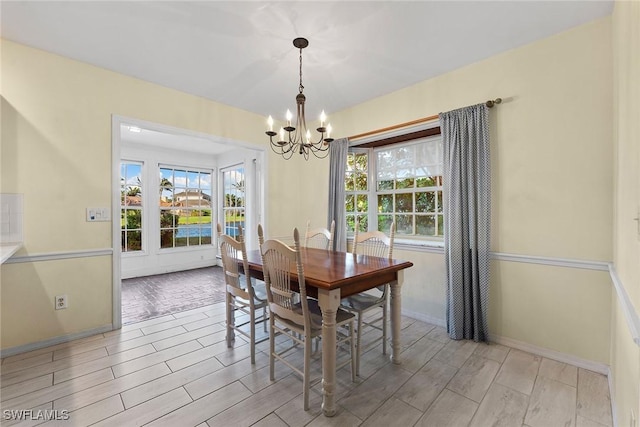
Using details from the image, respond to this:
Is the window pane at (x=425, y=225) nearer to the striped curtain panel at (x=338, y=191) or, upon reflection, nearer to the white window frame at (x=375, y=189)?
the white window frame at (x=375, y=189)

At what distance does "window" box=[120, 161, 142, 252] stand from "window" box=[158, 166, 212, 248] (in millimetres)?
360

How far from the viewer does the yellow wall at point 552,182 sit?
6.61 ft

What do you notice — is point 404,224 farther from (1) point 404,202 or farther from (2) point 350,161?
(2) point 350,161

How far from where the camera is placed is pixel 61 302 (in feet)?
8.25

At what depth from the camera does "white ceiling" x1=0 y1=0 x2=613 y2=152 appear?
6.17 feet

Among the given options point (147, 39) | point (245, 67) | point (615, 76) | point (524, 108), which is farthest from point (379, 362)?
point (147, 39)

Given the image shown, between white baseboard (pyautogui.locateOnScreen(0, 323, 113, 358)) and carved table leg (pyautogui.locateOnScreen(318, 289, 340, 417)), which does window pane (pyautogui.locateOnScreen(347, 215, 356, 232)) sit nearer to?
carved table leg (pyautogui.locateOnScreen(318, 289, 340, 417))

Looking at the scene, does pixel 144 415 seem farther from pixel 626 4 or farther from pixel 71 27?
pixel 626 4

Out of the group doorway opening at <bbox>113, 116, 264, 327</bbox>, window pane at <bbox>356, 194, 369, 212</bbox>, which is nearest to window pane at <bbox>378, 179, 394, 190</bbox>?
window pane at <bbox>356, 194, 369, 212</bbox>

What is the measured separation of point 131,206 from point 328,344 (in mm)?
4912

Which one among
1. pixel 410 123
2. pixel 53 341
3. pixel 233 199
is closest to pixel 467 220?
pixel 410 123

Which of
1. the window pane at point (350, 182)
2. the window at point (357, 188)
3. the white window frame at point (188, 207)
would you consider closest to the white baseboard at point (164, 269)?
the white window frame at point (188, 207)

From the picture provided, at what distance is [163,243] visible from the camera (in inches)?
211

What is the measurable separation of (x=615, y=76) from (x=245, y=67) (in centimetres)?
283
